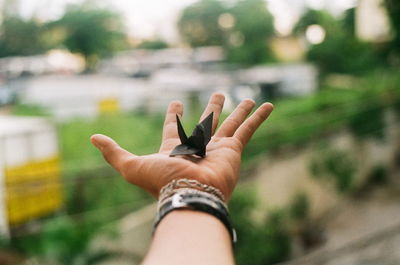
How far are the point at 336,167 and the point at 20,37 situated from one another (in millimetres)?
2332

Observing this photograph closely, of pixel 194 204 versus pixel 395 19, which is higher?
pixel 395 19

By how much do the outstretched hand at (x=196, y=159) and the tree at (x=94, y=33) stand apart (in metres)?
3.51

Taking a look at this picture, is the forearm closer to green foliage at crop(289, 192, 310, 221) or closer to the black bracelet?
the black bracelet

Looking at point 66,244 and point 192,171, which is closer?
point 192,171

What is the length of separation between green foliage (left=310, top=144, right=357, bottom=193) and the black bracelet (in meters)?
3.46

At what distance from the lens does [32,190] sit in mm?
3209

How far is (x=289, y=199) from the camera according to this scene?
3602 mm

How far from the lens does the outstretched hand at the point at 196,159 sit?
0.50 m

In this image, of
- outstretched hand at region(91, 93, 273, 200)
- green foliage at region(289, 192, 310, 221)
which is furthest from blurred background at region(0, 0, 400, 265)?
outstretched hand at region(91, 93, 273, 200)

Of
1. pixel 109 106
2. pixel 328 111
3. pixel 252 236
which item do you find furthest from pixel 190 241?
pixel 109 106

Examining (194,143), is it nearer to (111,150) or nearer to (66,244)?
(111,150)

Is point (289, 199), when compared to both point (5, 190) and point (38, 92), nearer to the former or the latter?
point (5, 190)

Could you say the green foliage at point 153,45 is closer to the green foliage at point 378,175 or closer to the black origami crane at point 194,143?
the green foliage at point 378,175

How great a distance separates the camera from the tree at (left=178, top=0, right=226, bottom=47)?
3.26m
